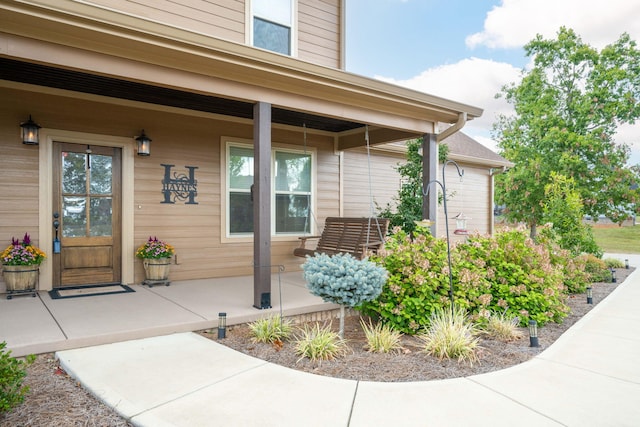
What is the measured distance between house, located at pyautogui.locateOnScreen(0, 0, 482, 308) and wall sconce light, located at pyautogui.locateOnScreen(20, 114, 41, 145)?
0.09 metres

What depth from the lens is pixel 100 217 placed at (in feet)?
17.4

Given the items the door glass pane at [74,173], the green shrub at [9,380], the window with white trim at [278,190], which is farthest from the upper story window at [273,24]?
the green shrub at [9,380]

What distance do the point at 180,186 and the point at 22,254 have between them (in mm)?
2010

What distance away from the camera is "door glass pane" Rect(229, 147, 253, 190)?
20.6 ft

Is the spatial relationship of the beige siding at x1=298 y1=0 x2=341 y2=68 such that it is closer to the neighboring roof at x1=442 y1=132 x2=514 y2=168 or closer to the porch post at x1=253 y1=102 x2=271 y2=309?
the porch post at x1=253 y1=102 x2=271 y2=309

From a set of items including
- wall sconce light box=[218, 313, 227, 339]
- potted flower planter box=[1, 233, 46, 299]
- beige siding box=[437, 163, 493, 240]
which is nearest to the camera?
wall sconce light box=[218, 313, 227, 339]

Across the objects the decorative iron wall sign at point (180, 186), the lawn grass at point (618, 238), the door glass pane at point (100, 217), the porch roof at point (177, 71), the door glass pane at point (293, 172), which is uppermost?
the porch roof at point (177, 71)

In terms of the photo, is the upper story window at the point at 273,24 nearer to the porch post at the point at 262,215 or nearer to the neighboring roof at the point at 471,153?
the porch post at the point at 262,215

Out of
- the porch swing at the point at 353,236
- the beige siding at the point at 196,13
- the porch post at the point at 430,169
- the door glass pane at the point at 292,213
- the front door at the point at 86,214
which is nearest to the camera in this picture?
the front door at the point at 86,214

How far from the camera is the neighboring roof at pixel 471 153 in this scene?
988cm

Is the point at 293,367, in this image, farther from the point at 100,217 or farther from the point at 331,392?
the point at 100,217

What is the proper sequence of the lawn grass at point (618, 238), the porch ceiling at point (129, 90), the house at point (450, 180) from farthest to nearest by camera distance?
the lawn grass at point (618, 238) < the house at point (450, 180) < the porch ceiling at point (129, 90)

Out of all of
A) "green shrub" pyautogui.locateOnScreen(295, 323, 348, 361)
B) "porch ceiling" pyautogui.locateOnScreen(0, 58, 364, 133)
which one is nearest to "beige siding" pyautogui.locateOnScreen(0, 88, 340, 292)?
"porch ceiling" pyautogui.locateOnScreen(0, 58, 364, 133)

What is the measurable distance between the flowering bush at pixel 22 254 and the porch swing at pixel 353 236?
3.15m
